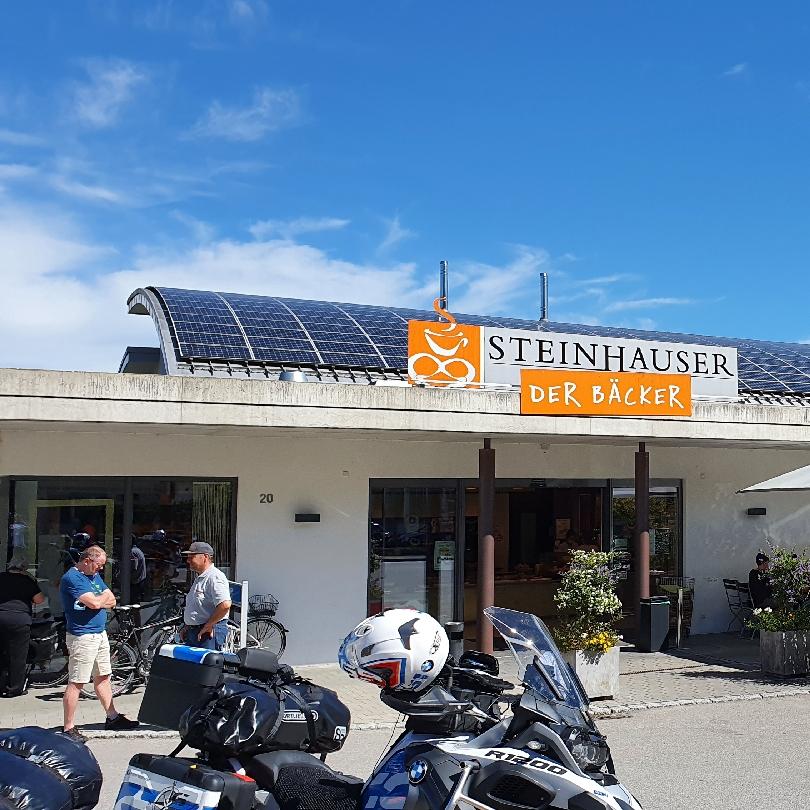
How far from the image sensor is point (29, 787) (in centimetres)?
389

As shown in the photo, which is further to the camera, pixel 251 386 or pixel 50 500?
pixel 50 500

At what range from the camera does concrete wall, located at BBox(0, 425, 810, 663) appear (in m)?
11.0

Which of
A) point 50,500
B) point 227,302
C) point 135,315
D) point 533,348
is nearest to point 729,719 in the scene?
point 533,348

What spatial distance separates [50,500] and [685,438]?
774 centimetres

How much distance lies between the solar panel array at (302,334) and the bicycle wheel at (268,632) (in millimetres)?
3937

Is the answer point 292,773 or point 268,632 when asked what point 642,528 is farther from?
point 292,773

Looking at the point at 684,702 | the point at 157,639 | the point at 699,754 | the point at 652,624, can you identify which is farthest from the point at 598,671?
the point at 157,639

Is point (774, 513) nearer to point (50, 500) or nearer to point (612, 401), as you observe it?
point (612, 401)

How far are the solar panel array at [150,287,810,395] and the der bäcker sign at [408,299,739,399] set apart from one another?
3.10m

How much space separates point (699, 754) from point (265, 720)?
16.5 feet

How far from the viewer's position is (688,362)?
1324 centimetres

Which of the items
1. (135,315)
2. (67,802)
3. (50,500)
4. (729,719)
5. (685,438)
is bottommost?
(729,719)

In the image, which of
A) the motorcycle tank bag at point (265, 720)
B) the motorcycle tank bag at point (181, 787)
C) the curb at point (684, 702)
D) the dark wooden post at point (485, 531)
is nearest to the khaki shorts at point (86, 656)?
the motorcycle tank bag at point (181, 787)

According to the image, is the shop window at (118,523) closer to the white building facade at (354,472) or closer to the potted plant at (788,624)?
the white building facade at (354,472)
